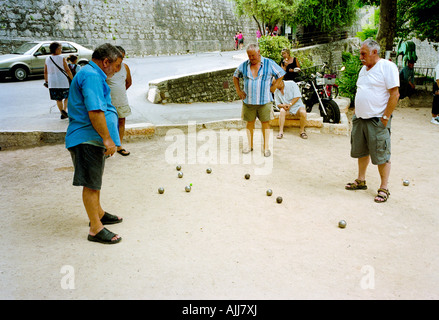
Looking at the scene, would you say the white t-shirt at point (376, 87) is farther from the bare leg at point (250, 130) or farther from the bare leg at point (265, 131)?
the bare leg at point (250, 130)

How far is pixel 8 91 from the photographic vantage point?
1147 centimetres

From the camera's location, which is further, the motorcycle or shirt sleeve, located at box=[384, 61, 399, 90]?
the motorcycle

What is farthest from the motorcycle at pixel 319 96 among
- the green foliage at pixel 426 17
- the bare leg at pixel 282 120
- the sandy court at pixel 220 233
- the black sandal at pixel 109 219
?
the black sandal at pixel 109 219

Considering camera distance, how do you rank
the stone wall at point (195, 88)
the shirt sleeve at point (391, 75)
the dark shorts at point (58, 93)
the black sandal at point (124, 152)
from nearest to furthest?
the shirt sleeve at point (391, 75) < the black sandal at point (124, 152) < the dark shorts at point (58, 93) < the stone wall at point (195, 88)

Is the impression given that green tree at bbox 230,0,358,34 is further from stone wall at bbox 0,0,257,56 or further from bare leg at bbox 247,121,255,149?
bare leg at bbox 247,121,255,149

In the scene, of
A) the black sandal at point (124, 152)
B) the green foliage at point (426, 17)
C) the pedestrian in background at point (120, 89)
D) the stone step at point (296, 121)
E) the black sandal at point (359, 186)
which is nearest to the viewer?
the black sandal at point (359, 186)

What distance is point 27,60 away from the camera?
45.3ft

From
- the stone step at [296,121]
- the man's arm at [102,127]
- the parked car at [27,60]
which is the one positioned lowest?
the stone step at [296,121]

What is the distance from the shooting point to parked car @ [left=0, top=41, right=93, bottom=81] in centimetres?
1334

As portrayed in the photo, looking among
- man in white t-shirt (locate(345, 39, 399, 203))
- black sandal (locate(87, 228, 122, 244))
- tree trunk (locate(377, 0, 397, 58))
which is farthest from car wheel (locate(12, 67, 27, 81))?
tree trunk (locate(377, 0, 397, 58))

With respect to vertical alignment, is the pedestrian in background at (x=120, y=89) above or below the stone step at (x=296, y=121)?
above

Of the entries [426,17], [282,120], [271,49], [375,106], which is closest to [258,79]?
[282,120]

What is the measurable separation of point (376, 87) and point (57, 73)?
6.36m

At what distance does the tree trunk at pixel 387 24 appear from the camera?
1236 centimetres
